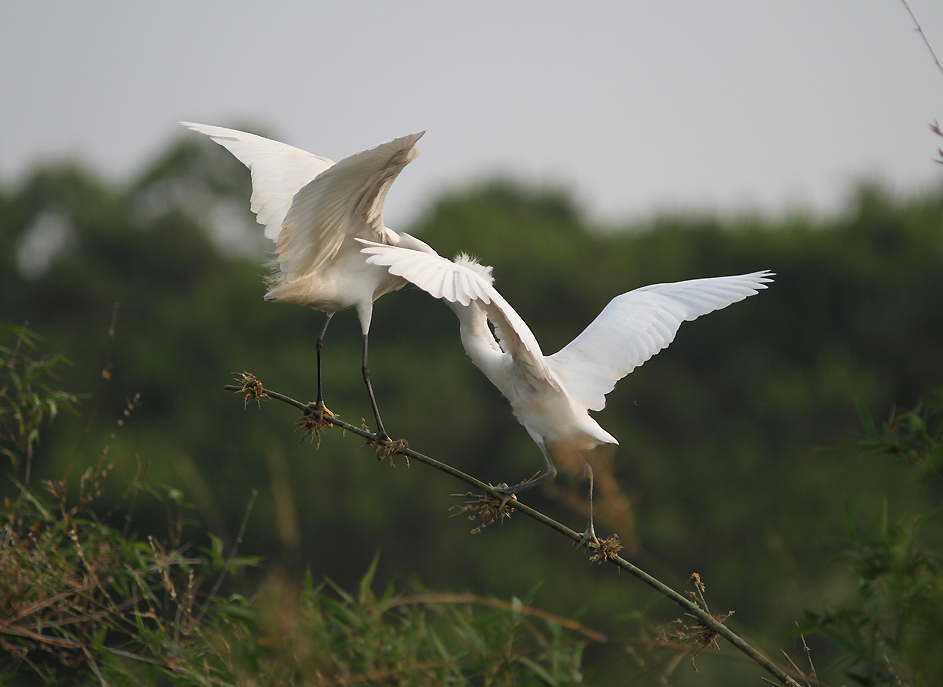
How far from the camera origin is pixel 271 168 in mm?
3672

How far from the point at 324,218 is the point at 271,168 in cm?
68

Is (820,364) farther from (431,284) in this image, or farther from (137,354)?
(431,284)

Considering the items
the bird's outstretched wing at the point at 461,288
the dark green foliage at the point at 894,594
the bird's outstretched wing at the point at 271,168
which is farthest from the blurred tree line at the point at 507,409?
the dark green foliage at the point at 894,594

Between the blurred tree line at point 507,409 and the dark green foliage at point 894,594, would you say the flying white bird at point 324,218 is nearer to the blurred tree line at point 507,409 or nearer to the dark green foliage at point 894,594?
the dark green foliage at point 894,594

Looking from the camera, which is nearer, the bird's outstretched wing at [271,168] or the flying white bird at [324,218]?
the flying white bird at [324,218]

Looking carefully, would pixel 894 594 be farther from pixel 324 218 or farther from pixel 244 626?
pixel 324 218

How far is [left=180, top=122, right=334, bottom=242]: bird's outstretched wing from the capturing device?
138 inches

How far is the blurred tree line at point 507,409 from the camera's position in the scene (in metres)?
18.0

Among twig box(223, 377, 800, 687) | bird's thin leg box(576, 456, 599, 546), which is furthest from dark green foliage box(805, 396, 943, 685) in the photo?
bird's thin leg box(576, 456, 599, 546)

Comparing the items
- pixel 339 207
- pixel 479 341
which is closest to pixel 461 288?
pixel 479 341

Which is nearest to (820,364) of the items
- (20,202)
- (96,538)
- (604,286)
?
(604,286)

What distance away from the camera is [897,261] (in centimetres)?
2161

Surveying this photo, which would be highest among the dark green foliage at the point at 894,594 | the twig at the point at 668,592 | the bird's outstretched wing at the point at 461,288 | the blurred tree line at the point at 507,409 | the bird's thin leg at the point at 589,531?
the bird's outstretched wing at the point at 461,288

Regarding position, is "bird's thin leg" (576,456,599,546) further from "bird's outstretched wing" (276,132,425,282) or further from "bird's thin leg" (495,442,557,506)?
"bird's outstretched wing" (276,132,425,282)
